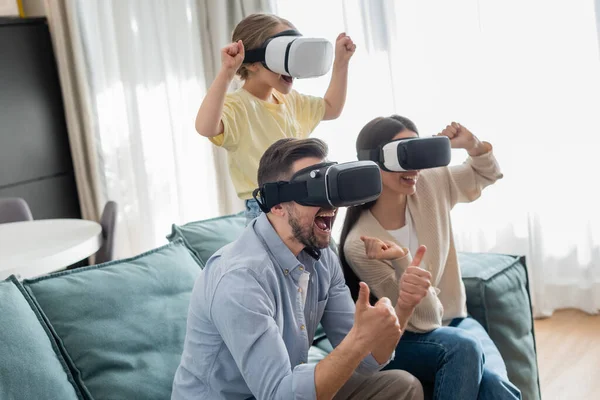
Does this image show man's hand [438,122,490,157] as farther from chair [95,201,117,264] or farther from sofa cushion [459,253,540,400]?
chair [95,201,117,264]

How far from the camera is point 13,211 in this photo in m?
3.22

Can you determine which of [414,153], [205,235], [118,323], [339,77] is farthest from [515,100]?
[118,323]

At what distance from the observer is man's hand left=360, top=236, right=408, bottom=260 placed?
1813mm

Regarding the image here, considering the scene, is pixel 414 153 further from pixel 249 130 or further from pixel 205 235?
pixel 205 235

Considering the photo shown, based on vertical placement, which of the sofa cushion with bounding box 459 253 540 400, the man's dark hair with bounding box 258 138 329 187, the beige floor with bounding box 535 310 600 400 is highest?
the man's dark hair with bounding box 258 138 329 187

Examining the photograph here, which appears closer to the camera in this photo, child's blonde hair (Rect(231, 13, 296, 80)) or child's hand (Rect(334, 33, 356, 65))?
child's blonde hair (Rect(231, 13, 296, 80))

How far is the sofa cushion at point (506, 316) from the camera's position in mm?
2273

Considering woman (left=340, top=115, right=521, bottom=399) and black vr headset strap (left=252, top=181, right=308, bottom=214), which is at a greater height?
black vr headset strap (left=252, top=181, right=308, bottom=214)

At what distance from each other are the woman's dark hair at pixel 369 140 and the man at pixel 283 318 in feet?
0.99

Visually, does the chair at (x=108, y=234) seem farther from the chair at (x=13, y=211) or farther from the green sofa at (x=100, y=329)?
the green sofa at (x=100, y=329)

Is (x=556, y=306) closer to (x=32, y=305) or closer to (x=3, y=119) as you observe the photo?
(x=32, y=305)

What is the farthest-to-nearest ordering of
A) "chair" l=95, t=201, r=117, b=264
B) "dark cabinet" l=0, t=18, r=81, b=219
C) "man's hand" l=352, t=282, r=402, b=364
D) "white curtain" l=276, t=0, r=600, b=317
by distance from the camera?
"dark cabinet" l=0, t=18, r=81, b=219 < "white curtain" l=276, t=0, r=600, b=317 < "chair" l=95, t=201, r=117, b=264 < "man's hand" l=352, t=282, r=402, b=364

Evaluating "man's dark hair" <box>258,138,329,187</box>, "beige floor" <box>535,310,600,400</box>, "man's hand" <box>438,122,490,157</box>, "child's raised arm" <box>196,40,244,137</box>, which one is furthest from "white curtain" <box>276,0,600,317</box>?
"man's dark hair" <box>258,138,329,187</box>

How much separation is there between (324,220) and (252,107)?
0.66 metres
